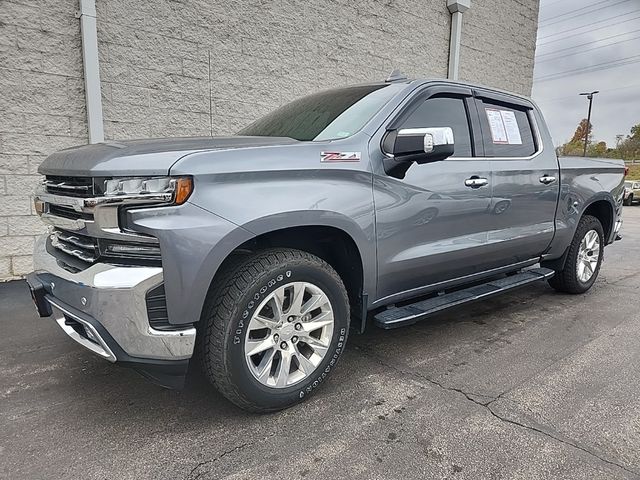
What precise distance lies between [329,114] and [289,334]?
1.50 metres

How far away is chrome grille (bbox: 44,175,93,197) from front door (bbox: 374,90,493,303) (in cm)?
155

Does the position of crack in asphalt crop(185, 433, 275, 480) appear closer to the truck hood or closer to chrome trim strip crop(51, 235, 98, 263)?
chrome trim strip crop(51, 235, 98, 263)

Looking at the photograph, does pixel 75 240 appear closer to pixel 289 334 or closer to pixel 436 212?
pixel 289 334


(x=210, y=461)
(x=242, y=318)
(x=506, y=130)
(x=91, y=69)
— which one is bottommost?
(x=210, y=461)

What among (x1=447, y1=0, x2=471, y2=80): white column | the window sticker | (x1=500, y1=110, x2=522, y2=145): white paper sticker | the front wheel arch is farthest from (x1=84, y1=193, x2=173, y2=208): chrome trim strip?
(x1=447, y1=0, x2=471, y2=80): white column

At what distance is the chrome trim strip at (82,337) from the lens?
217cm

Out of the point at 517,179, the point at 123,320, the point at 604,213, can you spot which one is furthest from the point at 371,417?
the point at 604,213

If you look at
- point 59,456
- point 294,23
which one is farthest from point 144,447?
point 294,23

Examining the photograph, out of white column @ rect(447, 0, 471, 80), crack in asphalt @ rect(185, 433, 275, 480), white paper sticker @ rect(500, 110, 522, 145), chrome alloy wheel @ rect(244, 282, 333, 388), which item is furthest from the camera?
white column @ rect(447, 0, 471, 80)

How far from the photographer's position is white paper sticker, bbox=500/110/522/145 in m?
3.93

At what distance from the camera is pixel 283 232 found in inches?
103

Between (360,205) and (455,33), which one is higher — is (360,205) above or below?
below

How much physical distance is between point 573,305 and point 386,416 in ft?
9.93

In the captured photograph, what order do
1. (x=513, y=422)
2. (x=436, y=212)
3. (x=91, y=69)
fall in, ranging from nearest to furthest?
(x=513, y=422) < (x=436, y=212) < (x=91, y=69)
